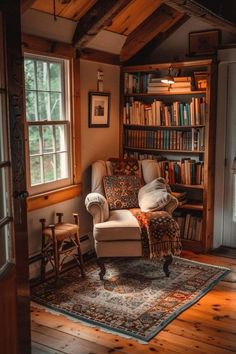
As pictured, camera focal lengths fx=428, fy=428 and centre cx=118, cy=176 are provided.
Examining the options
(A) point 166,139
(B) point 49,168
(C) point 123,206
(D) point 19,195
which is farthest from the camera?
(A) point 166,139

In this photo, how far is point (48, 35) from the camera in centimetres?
393

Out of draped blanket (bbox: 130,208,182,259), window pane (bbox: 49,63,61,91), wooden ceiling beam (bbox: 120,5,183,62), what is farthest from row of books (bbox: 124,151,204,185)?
window pane (bbox: 49,63,61,91)

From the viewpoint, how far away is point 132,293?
12.0 feet

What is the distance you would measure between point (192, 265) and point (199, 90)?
6.13 ft

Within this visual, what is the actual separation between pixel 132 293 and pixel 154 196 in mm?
1004

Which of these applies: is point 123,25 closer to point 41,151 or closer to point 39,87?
point 39,87

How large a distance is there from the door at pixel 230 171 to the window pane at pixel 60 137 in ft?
5.90

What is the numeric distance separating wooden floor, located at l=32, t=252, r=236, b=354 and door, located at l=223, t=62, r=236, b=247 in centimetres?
146

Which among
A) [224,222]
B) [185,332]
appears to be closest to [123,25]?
[224,222]

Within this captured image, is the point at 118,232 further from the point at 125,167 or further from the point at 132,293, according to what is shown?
the point at 125,167

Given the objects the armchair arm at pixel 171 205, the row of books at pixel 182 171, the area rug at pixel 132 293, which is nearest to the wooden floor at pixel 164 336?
the area rug at pixel 132 293

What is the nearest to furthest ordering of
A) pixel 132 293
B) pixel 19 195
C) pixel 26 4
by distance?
pixel 19 195
pixel 26 4
pixel 132 293

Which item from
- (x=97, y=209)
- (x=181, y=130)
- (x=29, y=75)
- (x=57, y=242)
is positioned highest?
(x=29, y=75)

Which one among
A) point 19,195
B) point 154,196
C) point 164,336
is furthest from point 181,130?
point 19,195
